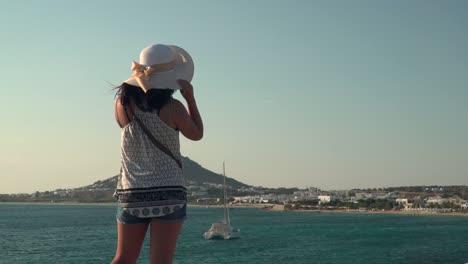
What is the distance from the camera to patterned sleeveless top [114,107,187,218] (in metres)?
2.15

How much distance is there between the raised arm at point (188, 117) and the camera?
2.18 meters

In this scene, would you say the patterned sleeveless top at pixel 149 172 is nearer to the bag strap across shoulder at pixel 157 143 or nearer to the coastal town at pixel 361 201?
the bag strap across shoulder at pixel 157 143

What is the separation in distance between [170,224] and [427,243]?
2213 inches

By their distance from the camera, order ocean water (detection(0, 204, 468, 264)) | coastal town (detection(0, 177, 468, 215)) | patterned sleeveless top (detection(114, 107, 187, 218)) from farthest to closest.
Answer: coastal town (detection(0, 177, 468, 215)) → ocean water (detection(0, 204, 468, 264)) → patterned sleeveless top (detection(114, 107, 187, 218))

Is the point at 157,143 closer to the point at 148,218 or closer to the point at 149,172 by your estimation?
the point at 149,172

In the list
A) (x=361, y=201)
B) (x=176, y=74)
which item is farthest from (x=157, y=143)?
(x=361, y=201)

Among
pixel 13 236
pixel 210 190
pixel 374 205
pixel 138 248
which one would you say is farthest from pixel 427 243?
pixel 210 190

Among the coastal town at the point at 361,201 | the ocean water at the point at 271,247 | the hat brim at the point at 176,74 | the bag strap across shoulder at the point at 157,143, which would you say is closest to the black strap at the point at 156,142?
the bag strap across shoulder at the point at 157,143

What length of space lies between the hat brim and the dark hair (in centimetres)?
2

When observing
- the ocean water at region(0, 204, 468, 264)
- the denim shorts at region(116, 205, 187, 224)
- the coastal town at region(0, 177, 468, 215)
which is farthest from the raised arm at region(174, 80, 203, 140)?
the coastal town at region(0, 177, 468, 215)

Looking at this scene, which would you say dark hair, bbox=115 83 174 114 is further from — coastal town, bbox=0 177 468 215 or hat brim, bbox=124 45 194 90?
coastal town, bbox=0 177 468 215

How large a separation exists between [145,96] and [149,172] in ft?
0.87

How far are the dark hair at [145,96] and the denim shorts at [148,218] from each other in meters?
0.35

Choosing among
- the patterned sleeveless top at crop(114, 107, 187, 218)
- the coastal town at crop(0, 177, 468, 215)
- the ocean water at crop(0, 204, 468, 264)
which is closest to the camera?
the patterned sleeveless top at crop(114, 107, 187, 218)
